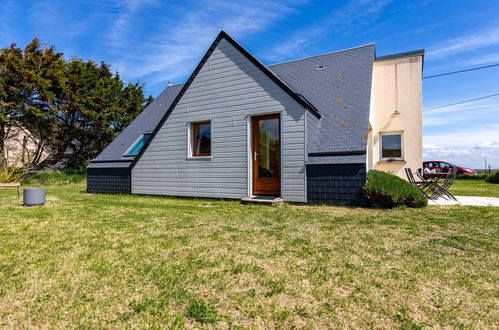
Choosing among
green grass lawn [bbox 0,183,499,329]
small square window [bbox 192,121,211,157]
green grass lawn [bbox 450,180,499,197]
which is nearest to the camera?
green grass lawn [bbox 0,183,499,329]

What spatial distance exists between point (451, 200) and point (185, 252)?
9443mm

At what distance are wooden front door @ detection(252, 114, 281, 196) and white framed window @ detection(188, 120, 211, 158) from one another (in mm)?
1965

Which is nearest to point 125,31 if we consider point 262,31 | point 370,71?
point 262,31

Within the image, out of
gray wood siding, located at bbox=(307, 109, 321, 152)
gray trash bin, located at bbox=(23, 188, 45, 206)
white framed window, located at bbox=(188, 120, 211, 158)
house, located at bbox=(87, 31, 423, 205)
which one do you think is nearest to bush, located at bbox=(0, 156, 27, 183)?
house, located at bbox=(87, 31, 423, 205)

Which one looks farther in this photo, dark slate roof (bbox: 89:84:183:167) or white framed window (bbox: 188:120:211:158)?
dark slate roof (bbox: 89:84:183:167)

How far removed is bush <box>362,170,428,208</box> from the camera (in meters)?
7.32

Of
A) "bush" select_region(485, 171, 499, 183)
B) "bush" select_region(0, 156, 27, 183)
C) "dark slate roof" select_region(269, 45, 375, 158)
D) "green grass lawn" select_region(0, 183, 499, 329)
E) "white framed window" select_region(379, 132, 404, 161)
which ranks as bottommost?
"green grass lawn" select_region(0, 183, 499, 329)

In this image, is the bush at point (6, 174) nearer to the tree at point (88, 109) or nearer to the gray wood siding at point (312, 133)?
the tree at point (88, 109)

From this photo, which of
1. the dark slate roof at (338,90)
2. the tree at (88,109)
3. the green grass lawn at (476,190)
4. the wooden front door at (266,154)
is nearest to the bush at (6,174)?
the tree at (88,109)

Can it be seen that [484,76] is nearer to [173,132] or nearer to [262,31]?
[262,31]

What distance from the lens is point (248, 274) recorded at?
9.82 ft

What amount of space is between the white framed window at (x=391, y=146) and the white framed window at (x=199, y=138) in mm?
7471

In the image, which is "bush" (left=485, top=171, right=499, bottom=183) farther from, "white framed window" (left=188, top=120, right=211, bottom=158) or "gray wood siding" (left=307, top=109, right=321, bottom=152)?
"white framed window" (left=188, top=120, right=211, bottom=158)

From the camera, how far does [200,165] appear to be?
988 cm
